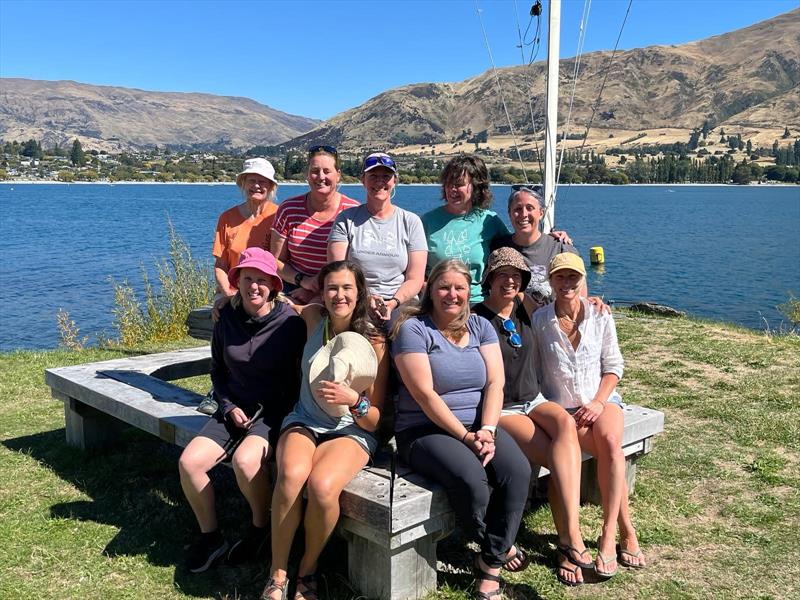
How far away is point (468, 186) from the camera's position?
466 centimetres

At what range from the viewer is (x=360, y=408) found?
12.0 ft

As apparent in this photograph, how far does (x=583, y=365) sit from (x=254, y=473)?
1857mm

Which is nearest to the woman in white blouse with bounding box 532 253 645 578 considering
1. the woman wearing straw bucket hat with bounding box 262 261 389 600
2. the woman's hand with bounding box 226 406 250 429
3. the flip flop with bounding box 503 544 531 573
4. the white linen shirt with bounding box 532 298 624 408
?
the white linen shirt with bounding box 532 298 624 408

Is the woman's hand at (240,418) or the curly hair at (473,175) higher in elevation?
the curly hair at (473,175)

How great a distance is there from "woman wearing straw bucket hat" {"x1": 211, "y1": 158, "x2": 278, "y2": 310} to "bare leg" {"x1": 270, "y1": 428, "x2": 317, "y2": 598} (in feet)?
5.82

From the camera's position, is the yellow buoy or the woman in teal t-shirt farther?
the yellow buoy

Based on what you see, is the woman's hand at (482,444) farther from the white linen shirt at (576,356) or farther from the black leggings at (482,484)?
the white linen shirt at (576,356)

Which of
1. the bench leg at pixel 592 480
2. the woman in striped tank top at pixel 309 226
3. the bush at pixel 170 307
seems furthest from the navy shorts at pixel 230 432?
the bush at pixel 170 307

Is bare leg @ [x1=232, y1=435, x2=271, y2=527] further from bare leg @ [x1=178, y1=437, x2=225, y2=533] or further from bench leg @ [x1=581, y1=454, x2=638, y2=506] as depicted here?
bench leg @ [x1=581, y1=454, x2=638, y2=506]

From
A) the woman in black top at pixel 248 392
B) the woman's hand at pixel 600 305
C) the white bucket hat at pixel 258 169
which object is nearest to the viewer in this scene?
the woman in black top at pixel 248 392

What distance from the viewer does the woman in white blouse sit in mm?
3918

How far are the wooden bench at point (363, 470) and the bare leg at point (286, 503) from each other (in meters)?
0.22

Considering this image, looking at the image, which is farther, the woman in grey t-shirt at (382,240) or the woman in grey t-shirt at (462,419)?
the woman in grey t-shirt at (382,240)

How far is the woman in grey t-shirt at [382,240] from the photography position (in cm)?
432
